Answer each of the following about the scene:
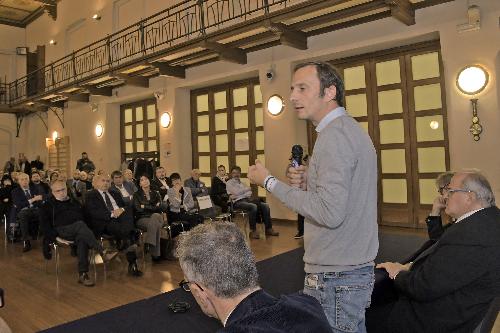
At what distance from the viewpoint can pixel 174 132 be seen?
10.2 m

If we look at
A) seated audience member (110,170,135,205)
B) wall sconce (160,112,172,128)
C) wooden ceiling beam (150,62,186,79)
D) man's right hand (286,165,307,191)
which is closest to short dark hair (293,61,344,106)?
man's right hand (286,165,307,191)

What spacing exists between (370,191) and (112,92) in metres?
11.9

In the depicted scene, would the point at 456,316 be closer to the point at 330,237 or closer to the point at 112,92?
the point at 330,237

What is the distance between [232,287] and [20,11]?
17920 millimetres

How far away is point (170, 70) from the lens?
31.1ft

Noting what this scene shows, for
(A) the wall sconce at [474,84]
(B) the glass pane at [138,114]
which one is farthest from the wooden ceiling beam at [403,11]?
(B) the glass pane at [138,114]

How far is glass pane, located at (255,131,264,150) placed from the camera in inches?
358

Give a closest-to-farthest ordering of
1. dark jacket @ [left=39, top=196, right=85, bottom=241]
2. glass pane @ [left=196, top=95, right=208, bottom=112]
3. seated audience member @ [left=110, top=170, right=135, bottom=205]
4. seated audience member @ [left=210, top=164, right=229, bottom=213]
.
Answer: dark jacket @ [left=39, top=196, right=85, bottom=241]
seated audience member @ [left=110, top=170, right=135, bottom=205]
seated audience member @ [left=210, top=164, right=229, bottom=213]
glass pane @ [left=196, top=95, right=208, bottom=112]

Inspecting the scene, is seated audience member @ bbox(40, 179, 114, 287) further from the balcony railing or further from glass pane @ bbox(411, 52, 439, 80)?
glass pane @ bbox(411, 52, 439, 80)

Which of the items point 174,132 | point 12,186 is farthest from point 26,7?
point 12,186

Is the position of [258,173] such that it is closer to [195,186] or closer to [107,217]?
[107,217]

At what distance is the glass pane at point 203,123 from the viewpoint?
33.7 ft

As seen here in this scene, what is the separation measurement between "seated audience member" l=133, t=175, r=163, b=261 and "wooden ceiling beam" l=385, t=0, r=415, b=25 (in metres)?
4.27

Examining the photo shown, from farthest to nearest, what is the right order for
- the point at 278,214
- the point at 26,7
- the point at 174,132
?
1. the point at 26,7
2. the point at 174,132
3. the point at 278,214
